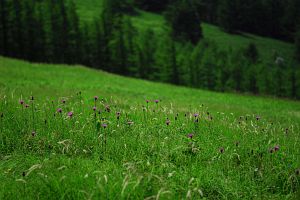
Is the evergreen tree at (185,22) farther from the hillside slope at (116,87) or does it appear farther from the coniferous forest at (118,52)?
the hillside slope at (116,87)

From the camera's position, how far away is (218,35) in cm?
11675

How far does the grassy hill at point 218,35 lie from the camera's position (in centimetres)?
10444

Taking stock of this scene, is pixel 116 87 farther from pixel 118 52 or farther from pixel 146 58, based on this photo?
pixel 146 58

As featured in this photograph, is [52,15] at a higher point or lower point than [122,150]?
higher

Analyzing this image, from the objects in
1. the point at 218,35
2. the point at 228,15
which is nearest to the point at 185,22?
the point at 218,35

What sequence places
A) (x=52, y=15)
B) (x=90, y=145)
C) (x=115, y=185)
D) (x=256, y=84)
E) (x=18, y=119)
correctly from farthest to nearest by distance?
(x=256, y=84) → (x=52, y=15) → (x=18, y=119) → (x=90, y=145) → (x=115, y=185)

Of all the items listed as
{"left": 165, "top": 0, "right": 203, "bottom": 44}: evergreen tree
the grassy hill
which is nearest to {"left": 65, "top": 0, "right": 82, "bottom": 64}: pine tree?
the grassy hill

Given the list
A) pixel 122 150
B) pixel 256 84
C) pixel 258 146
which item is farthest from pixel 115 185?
pixel 256 84

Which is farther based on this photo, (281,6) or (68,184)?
(281,6)

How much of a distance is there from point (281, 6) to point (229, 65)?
7289 centimetres

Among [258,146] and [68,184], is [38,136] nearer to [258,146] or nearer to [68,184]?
[68,184]

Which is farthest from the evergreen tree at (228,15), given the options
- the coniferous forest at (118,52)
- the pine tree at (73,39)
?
the pine tree at (73,39)

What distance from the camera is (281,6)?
427 ft

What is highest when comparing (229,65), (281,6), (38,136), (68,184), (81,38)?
(281,6)
